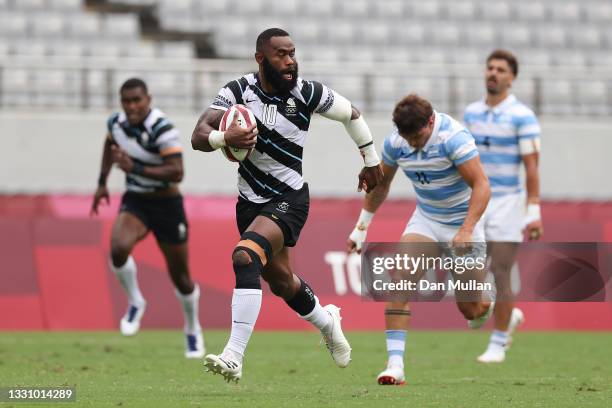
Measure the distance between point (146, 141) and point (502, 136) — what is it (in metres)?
3.29

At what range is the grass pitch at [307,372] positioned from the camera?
24.7 ft

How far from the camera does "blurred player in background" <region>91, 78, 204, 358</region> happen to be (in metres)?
11.3

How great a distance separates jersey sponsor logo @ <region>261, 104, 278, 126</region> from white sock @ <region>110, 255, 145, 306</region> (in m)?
4.10

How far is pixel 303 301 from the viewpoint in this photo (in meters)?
8.39

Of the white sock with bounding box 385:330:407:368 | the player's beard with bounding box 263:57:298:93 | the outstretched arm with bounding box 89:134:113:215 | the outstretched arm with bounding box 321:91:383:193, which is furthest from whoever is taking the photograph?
the outstretched arm with bounding box 89:134:113:215

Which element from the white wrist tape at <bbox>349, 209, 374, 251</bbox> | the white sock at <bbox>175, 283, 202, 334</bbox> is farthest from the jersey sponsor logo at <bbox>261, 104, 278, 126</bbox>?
the white sock at <bbox>175, 283, 202, 334</bbox>

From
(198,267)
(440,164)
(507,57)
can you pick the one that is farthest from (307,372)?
(198,267)

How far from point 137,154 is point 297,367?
2.69 m

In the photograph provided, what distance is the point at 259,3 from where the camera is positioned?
2202cm

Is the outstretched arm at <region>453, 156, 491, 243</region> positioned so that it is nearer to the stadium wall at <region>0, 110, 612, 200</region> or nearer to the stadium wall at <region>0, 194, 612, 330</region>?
the stadium wall at <region>0, 194, 612, 330</region>

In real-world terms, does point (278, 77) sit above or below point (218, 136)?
above

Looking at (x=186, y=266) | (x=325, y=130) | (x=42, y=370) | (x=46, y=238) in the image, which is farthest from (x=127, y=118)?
(x=325, y=130)

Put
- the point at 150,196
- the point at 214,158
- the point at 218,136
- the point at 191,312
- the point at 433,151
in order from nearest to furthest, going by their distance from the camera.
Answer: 1. the point at 218,136
2. the point at 433,151
3. the point at 191,312
4. the point at 150,196
5. the point at 214,158

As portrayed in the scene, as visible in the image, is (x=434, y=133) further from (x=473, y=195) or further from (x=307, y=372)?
(x=307, y=372)
